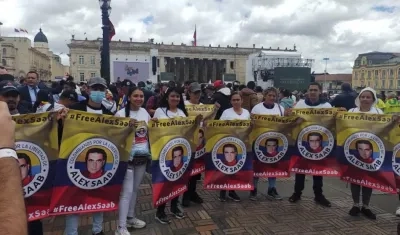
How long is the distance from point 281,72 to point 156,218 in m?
20.8

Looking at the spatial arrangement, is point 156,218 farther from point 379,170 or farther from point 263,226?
point 379,170

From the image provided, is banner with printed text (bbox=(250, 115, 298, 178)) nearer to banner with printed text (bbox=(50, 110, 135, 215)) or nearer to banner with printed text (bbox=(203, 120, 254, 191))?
banner with printed text (bbox=(203, 120, 254, 191))

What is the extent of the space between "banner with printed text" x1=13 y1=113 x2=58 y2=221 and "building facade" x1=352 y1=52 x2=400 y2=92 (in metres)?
103

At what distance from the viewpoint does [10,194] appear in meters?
1.00

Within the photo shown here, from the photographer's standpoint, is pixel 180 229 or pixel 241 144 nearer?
pixel 180 229

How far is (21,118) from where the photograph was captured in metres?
3.60

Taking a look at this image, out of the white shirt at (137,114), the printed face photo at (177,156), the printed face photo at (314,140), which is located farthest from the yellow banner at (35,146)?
the printed face photo at (314,140)

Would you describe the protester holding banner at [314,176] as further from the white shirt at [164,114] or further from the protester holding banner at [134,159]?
the protester holding banner at [134,159]

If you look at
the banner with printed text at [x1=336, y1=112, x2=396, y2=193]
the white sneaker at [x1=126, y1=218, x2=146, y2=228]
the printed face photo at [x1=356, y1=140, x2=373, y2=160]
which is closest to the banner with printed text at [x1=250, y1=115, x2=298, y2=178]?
the banner with printed text at [x1=336, y1=112, x2=396, y2=193]

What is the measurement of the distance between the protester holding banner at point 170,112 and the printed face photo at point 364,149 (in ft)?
8.61

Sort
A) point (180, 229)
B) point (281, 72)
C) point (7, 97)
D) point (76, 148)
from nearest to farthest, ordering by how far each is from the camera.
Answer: point (7, 97) < point (76, 148) < point (180, 229) < point (281, 72)

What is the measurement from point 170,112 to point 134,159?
3.11 feet

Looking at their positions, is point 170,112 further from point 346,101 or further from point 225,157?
point 346,101

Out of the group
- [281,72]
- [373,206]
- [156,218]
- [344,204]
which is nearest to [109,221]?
[156,218]
